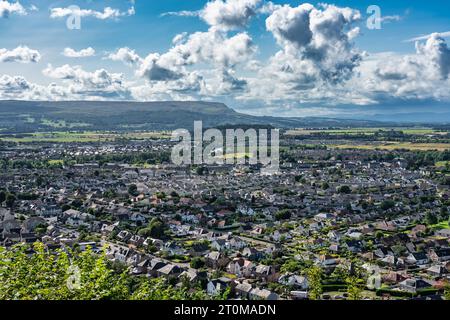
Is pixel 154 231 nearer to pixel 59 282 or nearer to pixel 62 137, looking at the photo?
pixel 59 282

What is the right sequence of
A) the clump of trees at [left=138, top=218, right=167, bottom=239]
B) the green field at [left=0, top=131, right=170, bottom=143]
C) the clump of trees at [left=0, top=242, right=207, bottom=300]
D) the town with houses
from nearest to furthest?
the clump of trees at [left=0, top=242, right=207, bottom=300], the town with houses, the clump of trees at [left=138, top=218, right=167, bottom=239], the green field at [left=0, top=131, right=170, bottom=143]

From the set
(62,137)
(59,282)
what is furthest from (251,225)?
(62,137)

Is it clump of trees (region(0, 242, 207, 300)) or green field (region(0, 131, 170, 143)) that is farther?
green field (region(0, 131, 170, 143))

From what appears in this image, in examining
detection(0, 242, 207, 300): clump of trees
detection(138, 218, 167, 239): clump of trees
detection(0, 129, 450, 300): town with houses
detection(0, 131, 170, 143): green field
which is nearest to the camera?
detection(0, 242, 207, 300): clump of trees

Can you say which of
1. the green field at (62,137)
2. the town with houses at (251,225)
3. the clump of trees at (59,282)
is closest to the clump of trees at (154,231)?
the town with houses at (251,225)

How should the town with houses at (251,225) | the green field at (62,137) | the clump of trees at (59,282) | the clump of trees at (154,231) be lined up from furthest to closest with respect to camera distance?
the green field at (62,137) < the clump of trees at (154,231) < the town with houses at (251,225) < the clump of trees at (59,282)

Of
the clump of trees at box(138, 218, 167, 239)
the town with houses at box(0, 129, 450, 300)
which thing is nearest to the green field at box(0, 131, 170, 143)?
the town with houses at box(0, 129, 450, 300)

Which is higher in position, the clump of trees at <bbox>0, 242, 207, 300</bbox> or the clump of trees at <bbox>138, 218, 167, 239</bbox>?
the clump of trees at <bbox>0, 242, 207, 300</bbox>

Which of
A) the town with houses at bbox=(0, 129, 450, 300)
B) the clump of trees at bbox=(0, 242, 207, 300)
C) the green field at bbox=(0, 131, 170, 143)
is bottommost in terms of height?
the green field at bbox=(0, 131, 170, 143)

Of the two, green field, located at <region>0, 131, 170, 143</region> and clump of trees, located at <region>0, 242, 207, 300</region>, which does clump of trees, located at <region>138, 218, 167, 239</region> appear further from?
green field, located at <region>0, 131, 170, 143</region>

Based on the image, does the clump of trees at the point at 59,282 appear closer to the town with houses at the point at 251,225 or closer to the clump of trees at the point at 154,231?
the town with houses at the point at 251,225
